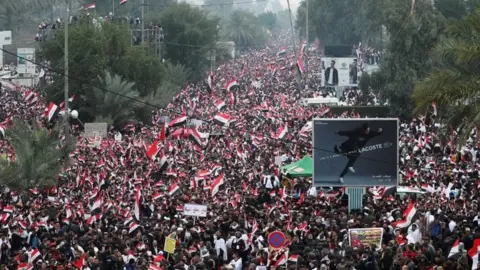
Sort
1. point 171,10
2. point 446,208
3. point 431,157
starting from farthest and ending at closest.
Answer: point 171,10 → point 431,157 → point 446,208

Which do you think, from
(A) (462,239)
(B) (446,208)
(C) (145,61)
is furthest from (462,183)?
(C) (145,61)

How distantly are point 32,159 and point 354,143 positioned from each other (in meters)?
9.40

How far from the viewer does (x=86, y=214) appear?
28.6 meters

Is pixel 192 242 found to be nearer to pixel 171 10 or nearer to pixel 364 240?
pixel 364 240

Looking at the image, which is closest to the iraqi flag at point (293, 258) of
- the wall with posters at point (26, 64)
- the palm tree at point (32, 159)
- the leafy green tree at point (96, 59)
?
the palm tree at point (32, 159)

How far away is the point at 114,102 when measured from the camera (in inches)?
2264

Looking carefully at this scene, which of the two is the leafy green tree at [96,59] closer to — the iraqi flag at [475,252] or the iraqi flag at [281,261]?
the iraqi flag at [281,261]

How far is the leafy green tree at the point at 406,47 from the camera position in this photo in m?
57.5

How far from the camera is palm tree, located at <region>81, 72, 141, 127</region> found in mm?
57375

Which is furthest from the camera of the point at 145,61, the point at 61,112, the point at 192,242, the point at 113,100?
the point at 145,61

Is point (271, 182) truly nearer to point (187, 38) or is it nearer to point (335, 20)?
point (187, 38)

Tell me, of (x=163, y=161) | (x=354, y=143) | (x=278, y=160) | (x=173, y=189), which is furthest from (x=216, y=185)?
(x=278, y=160)

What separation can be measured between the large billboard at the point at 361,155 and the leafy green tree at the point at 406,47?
27420 mm

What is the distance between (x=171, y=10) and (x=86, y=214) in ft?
229
